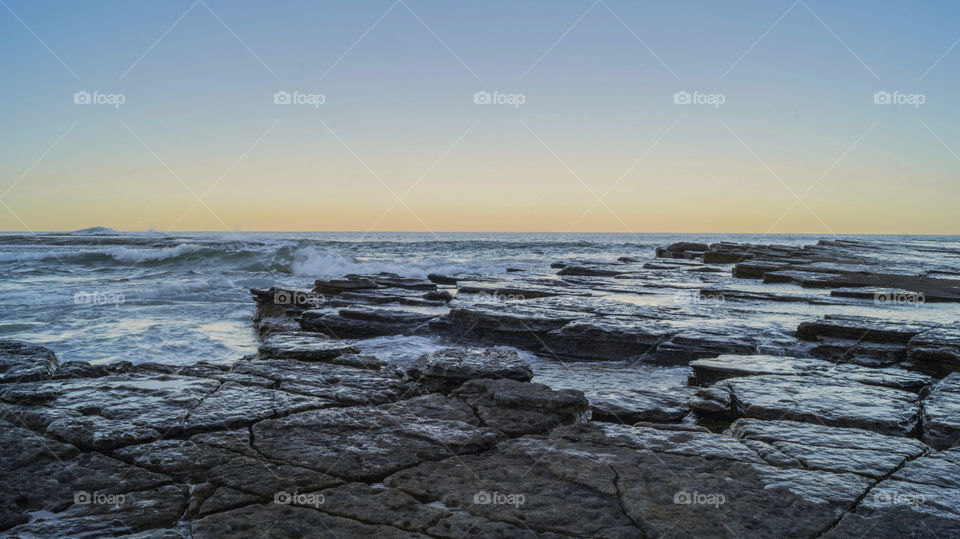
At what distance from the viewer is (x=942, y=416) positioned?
11.0 ft

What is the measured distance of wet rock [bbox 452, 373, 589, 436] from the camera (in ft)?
10.5

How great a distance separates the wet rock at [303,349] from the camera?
4.98m

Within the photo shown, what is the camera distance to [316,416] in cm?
323

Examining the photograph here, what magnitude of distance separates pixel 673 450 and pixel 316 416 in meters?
2.02

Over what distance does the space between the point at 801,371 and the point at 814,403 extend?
1053 millimetres

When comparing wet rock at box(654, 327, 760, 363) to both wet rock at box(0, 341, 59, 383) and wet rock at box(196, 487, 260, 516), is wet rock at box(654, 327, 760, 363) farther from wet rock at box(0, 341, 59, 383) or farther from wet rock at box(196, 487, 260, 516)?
wet rock at box(0, 341, 59, 383)

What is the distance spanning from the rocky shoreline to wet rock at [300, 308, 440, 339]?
1409 millimetres

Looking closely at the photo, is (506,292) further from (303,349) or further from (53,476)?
(53,476)

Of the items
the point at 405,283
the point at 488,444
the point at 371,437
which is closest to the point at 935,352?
the point at 488,444

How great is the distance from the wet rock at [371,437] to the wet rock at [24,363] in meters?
2.20

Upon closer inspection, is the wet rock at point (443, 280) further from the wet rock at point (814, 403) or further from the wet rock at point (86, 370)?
the wet rock at point (814, 403)

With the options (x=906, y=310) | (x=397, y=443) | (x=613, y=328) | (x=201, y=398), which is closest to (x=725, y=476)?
(x=397, y=443)

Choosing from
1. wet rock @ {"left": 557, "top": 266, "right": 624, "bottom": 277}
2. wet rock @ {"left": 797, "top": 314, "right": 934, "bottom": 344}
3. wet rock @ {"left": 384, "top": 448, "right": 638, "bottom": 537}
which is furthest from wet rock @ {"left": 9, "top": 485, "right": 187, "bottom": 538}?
wet rock @ {"left": 557, "top": 266, "right": 624, "bottom": 277}

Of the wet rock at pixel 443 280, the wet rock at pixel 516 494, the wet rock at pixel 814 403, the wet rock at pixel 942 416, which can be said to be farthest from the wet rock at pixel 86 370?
the wet rock at pixel 443 280
